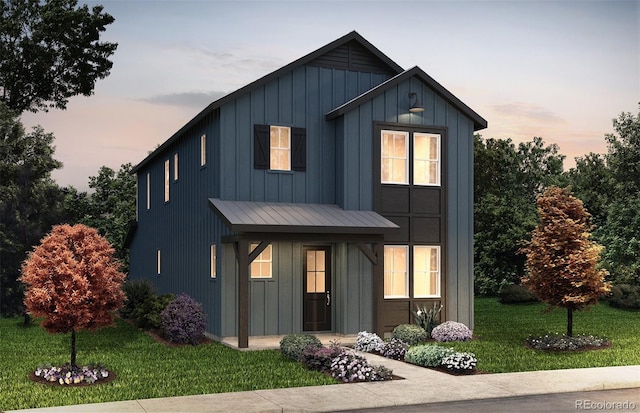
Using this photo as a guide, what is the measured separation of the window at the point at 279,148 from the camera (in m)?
19.9

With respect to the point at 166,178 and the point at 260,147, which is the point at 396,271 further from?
the point at 166,178

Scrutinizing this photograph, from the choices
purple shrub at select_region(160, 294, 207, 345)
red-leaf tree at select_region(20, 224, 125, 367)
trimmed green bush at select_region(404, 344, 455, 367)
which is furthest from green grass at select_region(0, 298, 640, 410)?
red-leaf tree at select_region(20, 224, 125, 367)

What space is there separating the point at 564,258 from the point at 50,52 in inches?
902

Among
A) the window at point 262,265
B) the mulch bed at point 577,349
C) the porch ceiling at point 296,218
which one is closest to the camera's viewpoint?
the mulch bed at point 577,349

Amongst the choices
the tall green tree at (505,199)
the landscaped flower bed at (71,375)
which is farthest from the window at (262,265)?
the tall green tree at (505,199)

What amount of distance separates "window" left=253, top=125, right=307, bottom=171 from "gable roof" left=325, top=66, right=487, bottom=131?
3.48 ft

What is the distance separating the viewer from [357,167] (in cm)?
2025

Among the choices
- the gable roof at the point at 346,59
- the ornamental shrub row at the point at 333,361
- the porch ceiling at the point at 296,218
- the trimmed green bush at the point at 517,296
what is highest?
the gable roof at the point at 346,59

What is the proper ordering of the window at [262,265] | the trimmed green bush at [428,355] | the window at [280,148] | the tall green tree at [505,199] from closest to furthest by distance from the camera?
the trimmed green bush at [428,355] → the window at [262,265] → the window at [280,148] → the tall green tree at [505,199]

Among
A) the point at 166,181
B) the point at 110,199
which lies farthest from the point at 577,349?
the point at 110,199

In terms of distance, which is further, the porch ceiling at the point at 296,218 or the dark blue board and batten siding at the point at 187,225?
the dark blue board and batten siding at the point at 187,225

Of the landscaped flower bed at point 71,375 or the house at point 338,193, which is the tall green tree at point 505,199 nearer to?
the house at point 338,193

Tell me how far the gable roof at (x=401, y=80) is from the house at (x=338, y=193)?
0.03m

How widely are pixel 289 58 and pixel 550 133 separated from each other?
2654cm
